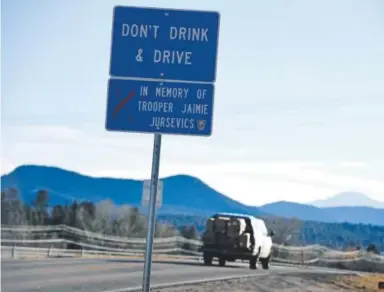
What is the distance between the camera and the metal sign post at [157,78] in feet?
33.3

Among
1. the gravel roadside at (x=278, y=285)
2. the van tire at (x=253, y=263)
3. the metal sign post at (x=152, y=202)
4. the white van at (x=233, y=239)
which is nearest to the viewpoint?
the metal sign post at (x=152, y=202)

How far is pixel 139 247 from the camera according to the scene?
57562 millimetres

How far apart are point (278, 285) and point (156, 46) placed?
1619 centimetres

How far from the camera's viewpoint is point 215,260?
1719 inches

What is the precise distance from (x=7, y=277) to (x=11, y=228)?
23450 millimetres

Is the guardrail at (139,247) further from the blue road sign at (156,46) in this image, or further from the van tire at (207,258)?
the blue road sign at (156,46)

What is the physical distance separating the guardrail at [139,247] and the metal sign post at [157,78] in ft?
102

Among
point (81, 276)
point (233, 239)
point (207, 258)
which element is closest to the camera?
point (81, 276)

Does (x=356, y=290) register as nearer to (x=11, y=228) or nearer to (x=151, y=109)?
(x=151, y=109)

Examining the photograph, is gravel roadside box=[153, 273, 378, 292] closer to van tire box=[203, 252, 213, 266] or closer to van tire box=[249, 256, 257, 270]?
van tire box=[249, 256, 257, 270]

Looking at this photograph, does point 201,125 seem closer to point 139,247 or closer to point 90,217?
point 139,247

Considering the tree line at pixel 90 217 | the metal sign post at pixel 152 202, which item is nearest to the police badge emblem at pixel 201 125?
the metal sign post at pixel 152 202

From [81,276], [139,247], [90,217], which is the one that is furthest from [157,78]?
[90,217]

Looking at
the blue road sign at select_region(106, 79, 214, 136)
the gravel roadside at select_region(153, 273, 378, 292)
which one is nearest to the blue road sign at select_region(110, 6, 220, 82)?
the blue road sign at select_region(106, 79, 214, 136)
